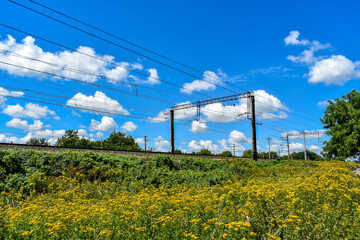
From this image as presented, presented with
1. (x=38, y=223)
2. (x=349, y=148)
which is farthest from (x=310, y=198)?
(x=349, y=148)

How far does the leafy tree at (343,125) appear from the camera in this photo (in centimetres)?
3334

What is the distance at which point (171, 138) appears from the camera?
3173 centimetres

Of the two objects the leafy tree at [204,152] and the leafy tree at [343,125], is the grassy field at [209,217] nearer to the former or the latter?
the leafy tree at [343,125]

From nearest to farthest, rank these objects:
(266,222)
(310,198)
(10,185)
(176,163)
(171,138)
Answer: (266,222) < (310,198) < (10,185) < (176,163) < (171,138)

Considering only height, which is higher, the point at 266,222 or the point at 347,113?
the point at 347,113

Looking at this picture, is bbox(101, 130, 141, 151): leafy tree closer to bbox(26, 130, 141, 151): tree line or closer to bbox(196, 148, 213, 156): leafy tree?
bbox(26, 130, 141, 151): tree line

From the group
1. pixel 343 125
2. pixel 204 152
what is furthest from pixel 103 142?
pixel 343 125

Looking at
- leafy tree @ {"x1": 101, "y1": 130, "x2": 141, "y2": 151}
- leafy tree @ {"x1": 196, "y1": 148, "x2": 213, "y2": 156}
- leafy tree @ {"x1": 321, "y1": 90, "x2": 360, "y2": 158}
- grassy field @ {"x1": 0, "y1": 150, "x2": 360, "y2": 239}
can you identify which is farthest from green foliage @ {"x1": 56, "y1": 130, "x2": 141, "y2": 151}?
grassy field @ {"x1": 0, "y1": 150, "x2": 360, "y2": 239}

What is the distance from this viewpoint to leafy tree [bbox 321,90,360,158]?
33344 mm

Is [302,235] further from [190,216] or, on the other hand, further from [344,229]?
[190,216]

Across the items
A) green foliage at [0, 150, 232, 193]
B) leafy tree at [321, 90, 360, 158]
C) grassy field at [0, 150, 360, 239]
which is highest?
leafy tree at [321, 90, 360, 158]

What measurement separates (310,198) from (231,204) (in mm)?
1725

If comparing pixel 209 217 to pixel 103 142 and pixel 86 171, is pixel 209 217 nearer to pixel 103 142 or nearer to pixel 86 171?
pixel 86 171

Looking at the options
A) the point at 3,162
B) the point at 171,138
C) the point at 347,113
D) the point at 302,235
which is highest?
the point at 347,113
